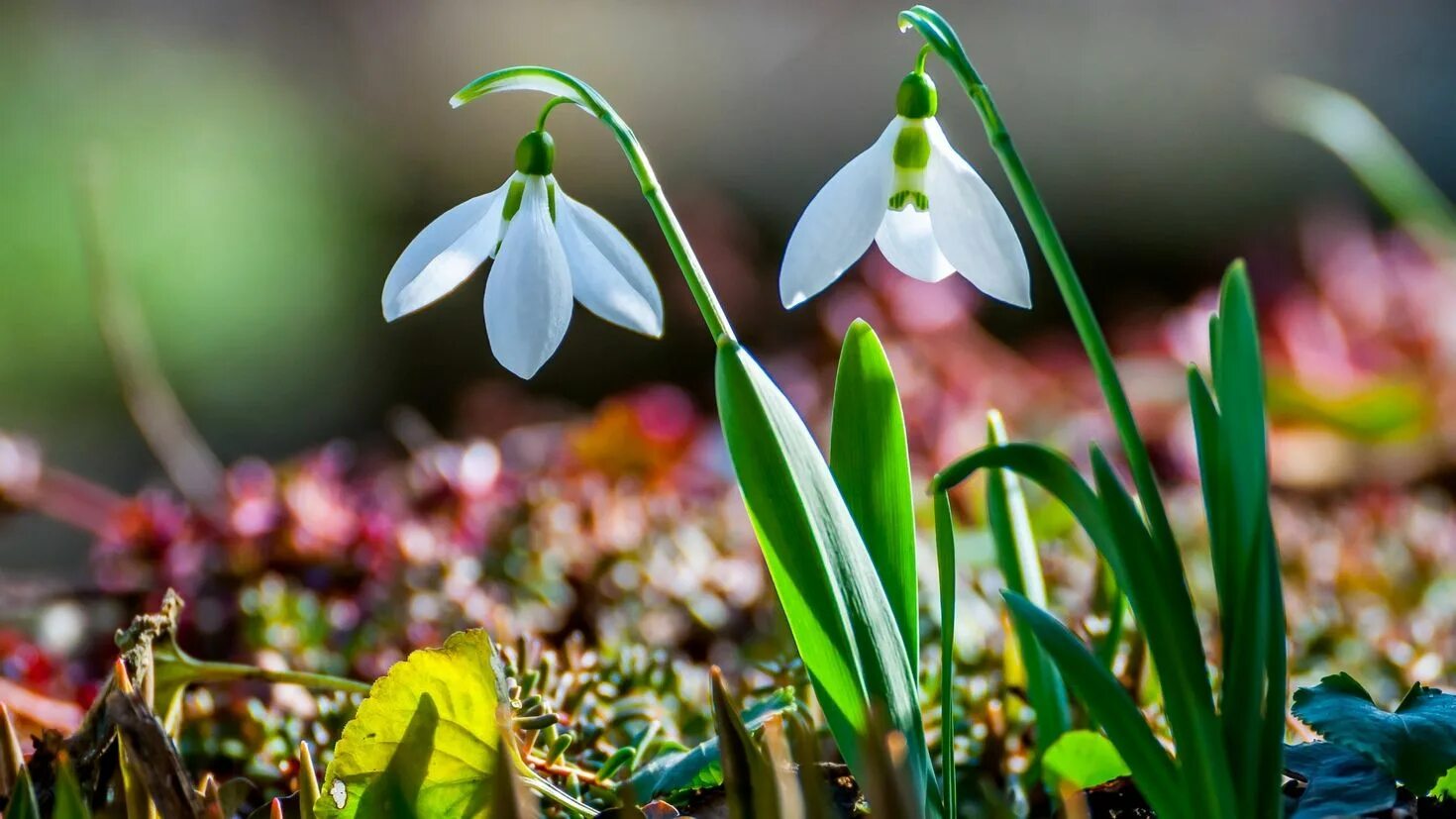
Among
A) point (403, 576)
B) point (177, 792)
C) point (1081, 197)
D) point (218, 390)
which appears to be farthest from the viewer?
point (218, 390)

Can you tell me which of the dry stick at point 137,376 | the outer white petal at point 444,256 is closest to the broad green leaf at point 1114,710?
the outer white petal at point 444,256

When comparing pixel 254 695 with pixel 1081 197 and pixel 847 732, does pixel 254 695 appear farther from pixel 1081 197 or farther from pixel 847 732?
pixel 1081 197

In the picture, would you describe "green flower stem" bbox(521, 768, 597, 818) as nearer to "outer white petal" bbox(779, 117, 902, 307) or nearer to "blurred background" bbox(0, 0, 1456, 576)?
"outer white petal" bbox(779, 117, 902, 307)

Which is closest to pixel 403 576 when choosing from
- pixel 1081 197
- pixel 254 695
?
pixel 254 695

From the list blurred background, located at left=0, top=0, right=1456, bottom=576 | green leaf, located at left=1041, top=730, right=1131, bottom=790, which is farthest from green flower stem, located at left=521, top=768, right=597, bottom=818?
blurred background, located at left=0, top=0, right=1456, bottom=576

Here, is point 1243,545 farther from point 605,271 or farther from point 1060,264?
point 605,271

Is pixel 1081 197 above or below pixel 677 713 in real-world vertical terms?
above

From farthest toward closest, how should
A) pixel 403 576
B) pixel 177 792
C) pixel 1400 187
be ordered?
pixel 1400 187, pixel 403 576, pixel 177 792
